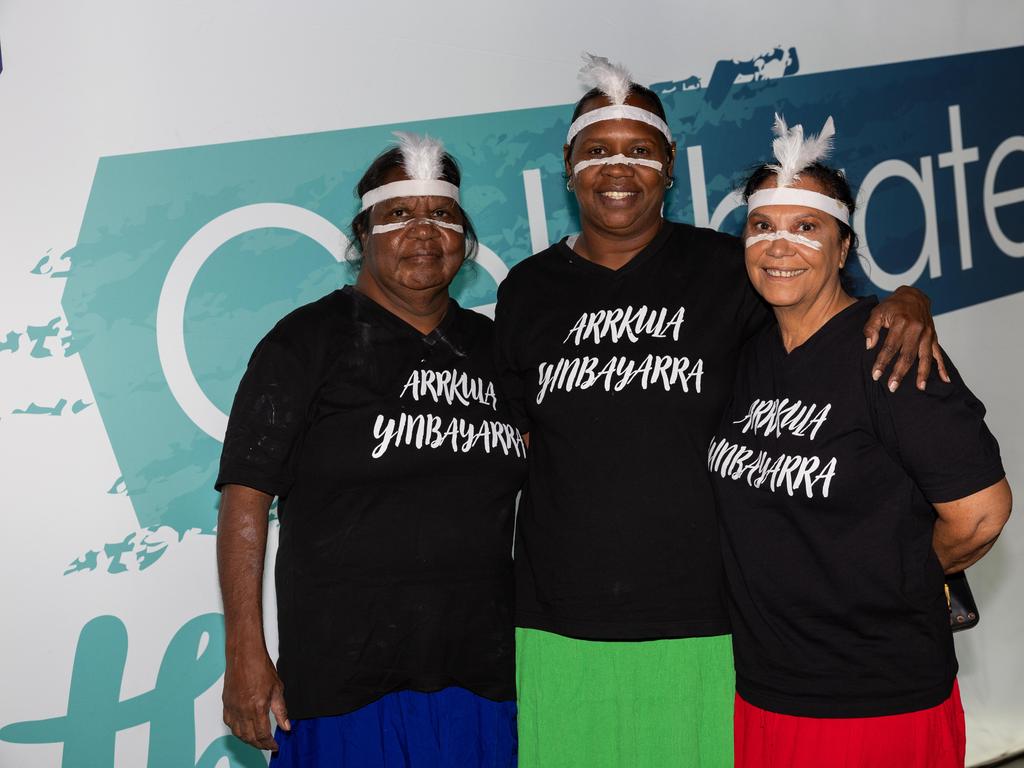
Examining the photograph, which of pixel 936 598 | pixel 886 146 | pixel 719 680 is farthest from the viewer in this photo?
pixel 886 146

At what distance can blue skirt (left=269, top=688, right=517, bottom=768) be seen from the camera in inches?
71.7

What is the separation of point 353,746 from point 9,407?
110 cm

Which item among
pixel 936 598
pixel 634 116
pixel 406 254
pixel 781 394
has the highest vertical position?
pixel 634 116

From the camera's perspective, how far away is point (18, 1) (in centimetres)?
223

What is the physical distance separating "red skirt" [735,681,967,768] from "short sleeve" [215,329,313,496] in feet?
3.07

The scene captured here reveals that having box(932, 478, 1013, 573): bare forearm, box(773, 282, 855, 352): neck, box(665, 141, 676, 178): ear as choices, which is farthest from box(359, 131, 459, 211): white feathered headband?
box(932, 478, 1013, 573): bare forearm

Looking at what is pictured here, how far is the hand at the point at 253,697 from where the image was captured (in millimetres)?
1770

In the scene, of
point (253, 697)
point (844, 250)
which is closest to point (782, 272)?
point (844, 250)

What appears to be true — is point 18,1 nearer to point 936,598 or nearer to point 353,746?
point 353,746

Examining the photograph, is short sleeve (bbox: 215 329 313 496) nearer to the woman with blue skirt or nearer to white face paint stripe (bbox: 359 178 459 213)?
the woman with blue skirt

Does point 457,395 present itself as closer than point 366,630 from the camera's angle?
No

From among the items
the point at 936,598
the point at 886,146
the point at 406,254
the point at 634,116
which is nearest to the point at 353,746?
the point at 406,254

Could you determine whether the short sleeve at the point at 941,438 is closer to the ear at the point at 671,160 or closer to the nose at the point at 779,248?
the nose at the point at 779,248

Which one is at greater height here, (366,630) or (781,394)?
(781,394)
